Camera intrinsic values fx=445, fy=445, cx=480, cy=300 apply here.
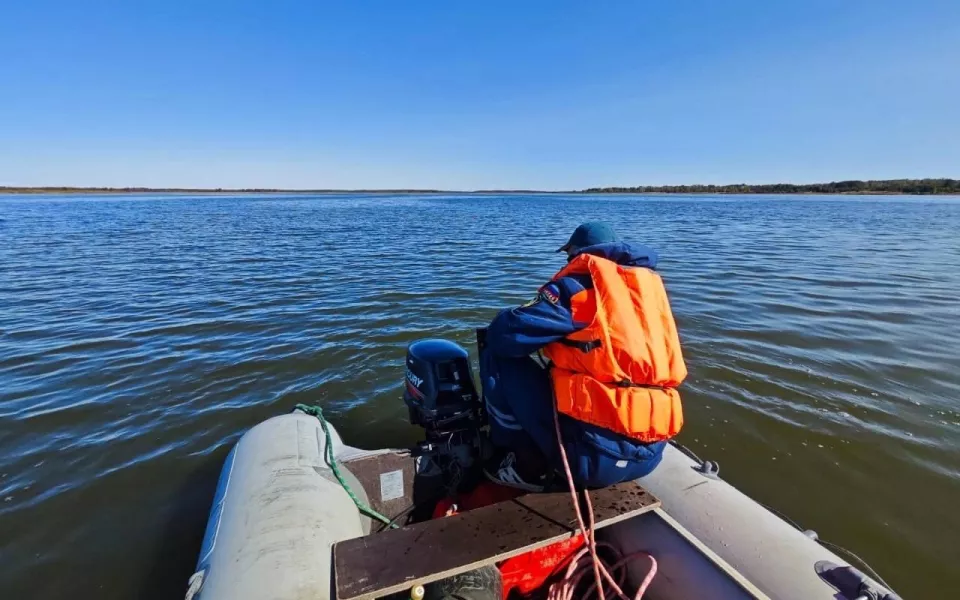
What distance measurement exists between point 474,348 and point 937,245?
19.1 metres

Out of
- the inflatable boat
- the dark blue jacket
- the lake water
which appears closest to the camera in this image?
the inflatable boat

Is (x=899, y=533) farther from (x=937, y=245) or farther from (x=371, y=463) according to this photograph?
(x=937, y=245)

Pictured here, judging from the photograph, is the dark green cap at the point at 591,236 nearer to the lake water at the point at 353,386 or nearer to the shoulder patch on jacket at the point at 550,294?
the shoulder patch on jacket at the point at 550,294

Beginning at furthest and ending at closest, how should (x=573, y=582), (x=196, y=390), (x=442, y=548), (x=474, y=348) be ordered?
1. (x=474, y=348)
2. (x=196, y=390)
3. (x=573, y=582)
4. (x=442, y=548)

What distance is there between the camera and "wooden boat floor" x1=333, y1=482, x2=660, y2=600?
6.25 ft

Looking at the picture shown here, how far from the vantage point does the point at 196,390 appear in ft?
18.0

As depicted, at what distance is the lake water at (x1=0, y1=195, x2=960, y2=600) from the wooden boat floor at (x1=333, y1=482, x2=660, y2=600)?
2.09m

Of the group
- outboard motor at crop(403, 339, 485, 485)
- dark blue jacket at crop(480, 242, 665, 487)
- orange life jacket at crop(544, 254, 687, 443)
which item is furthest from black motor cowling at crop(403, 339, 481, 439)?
orange life jacket at crop(544, 254, 687, 443)

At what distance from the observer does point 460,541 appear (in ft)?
6.93

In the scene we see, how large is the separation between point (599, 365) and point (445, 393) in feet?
4.58

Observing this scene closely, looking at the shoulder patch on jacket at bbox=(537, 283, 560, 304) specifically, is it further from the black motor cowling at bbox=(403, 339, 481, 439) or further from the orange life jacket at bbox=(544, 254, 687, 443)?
the black motor cowling at bbox=(403, 339, 481, 439)

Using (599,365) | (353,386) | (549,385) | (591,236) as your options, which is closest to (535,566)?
(549,385)

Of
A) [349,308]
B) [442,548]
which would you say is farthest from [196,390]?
[442,548]

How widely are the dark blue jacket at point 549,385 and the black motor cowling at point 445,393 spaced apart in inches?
25.7
